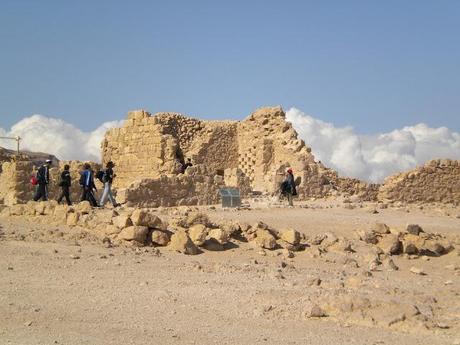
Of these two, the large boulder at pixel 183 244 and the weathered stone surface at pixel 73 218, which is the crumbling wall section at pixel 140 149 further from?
the large boulder at pixel 183 244

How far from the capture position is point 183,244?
29.8ft

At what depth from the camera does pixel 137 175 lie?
22.0 metres

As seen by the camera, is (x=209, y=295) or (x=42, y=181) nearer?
(x=209, y=295)

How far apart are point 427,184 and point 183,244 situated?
626 inches

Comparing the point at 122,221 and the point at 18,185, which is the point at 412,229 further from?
the point at 18,185

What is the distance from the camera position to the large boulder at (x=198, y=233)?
9477 millimetres

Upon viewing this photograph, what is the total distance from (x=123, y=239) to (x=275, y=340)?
4.43 metres

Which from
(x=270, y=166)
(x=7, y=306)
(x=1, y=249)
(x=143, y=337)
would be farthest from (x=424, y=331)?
(x=270, y=166)

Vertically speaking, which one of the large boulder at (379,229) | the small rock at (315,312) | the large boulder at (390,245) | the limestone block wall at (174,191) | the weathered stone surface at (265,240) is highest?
the limestone block wall at (174,191)

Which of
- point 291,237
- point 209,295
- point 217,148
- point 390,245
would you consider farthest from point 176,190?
point 217,148

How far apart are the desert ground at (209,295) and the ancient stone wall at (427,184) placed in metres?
12.0

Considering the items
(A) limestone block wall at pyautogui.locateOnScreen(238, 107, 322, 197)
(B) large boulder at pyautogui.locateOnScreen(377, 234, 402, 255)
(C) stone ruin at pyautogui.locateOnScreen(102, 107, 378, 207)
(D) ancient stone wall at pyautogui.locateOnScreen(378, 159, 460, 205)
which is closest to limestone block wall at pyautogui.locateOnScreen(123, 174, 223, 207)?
(C) stone ruin at pyautogui.locateOnScreen(102, 107, 378, 207)

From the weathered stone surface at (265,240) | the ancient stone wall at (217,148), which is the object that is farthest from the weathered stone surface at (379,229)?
the ancient stone wall at (217,148)

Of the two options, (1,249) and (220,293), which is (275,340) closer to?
(220,293)
